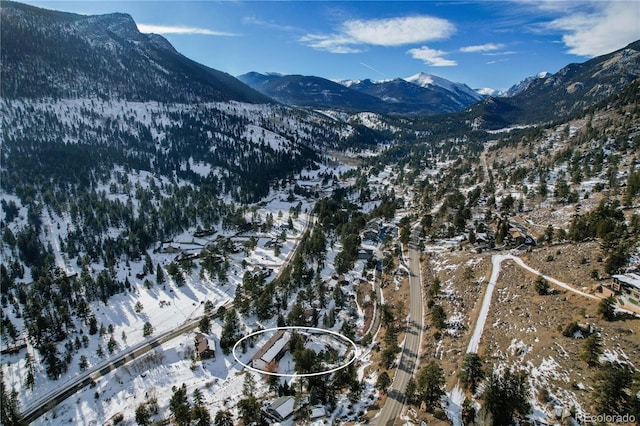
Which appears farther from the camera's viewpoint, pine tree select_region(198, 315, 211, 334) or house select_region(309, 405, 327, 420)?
pine tree select_region(198, 315, 211, 334)

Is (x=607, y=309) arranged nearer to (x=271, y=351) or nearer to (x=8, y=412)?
(x=271, y=351)

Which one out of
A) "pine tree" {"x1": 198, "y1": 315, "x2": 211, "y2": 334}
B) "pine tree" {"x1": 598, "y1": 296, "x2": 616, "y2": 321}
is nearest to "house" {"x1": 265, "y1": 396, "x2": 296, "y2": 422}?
"pine tree" {"x1": 198, "y1": 315, "x2": 211, "y2": 334}

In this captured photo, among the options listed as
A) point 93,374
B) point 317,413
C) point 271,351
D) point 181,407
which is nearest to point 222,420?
point 181,407

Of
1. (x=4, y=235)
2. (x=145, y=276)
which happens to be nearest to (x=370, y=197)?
(x=145, y=276)

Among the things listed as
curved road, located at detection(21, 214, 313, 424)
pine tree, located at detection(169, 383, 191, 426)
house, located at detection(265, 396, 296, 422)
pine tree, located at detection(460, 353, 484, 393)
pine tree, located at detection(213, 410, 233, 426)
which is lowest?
curved road, located at detection(21, 214, 313, 424)

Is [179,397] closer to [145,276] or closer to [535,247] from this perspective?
[145,276]

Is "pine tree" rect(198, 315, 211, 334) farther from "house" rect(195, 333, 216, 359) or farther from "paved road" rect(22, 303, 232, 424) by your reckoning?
"paved road" rect(22, 303, 232, 424)
